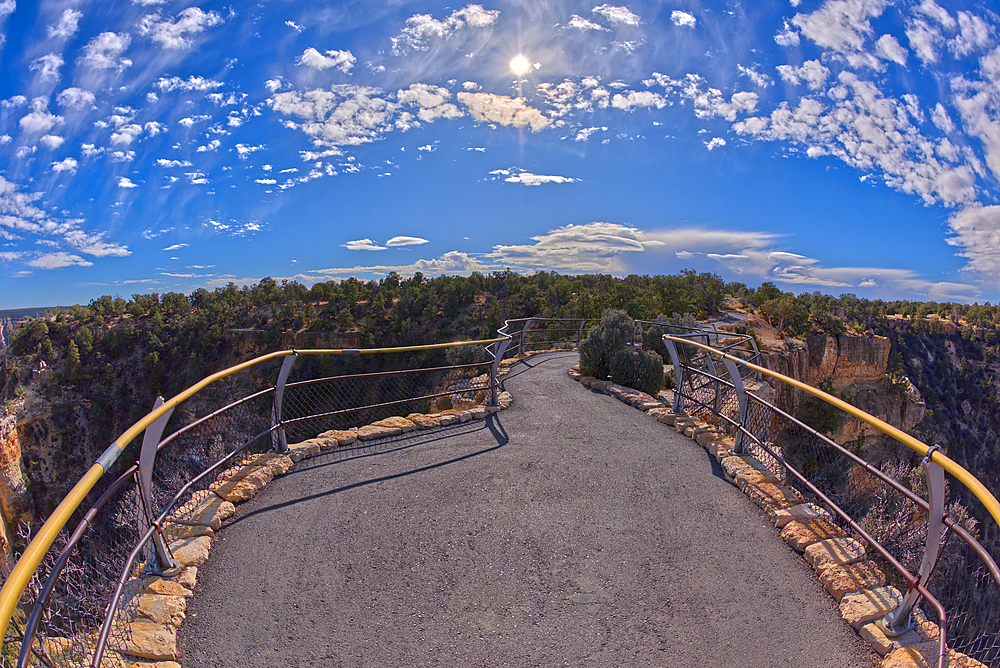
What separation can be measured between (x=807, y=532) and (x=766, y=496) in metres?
0.51

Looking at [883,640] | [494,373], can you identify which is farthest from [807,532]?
[494,373]

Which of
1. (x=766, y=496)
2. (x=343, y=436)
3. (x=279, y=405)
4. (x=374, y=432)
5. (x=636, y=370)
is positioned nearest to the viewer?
(x=766, y=496)

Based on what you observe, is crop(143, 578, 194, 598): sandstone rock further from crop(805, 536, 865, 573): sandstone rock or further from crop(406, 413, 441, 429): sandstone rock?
crop(805, 536, 865, 573): sandstone rock

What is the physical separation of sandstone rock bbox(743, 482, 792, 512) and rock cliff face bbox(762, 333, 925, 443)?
51.3ft

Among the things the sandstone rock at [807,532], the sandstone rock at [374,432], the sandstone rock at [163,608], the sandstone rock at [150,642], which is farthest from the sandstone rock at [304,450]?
the sandstone rock at [807,532]

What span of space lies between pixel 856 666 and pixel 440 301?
3095 centimetres

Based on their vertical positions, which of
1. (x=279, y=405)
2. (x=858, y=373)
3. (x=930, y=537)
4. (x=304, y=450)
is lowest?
(x=858, y=373)

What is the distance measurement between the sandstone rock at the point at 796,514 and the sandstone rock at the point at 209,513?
14.2 feet

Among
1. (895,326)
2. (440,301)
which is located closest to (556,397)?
(440,301)

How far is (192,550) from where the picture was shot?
9.74 ft

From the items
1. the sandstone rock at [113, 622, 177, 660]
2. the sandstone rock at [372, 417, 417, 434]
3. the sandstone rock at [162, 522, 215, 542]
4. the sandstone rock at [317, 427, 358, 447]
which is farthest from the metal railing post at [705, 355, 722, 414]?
the sandstone rock at [113, 622, 177, 660]

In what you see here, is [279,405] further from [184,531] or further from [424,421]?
[424,421]

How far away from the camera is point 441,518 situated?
3379 millimetres

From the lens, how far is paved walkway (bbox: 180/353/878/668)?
2266 mm
